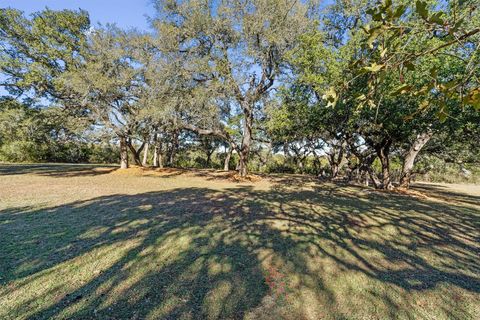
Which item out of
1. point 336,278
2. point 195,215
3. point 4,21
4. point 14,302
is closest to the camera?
point 14,302

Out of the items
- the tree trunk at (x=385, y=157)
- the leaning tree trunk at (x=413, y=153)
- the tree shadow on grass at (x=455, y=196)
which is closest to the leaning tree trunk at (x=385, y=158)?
the tree trunk at (x=385, y=157)

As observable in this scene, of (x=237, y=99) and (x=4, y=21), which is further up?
(x=4, y=21)

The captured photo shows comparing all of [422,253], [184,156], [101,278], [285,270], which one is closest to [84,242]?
[101,278]

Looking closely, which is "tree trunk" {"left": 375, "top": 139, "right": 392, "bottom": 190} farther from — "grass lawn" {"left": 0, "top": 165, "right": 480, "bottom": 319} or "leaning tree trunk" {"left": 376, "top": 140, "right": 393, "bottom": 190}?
"grass lawn" {"left": 0, "top": 165, "right": 480, "bottom": 319}

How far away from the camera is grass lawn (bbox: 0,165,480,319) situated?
2.57 m

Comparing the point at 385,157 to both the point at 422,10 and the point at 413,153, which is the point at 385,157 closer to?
the point at 413,153

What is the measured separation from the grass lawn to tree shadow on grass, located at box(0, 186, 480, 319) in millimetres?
18

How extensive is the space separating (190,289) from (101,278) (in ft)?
3.81

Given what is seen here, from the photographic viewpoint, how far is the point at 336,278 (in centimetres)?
317

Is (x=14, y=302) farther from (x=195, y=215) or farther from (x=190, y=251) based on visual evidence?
(x=195, y=215)

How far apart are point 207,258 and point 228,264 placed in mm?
360

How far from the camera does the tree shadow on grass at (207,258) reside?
8.57ft

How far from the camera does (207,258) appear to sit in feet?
11.7

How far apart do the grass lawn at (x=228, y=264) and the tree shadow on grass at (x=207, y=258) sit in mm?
18
